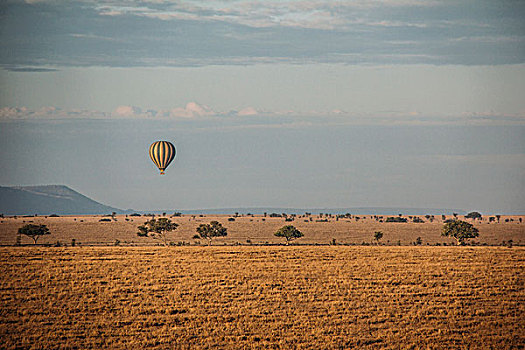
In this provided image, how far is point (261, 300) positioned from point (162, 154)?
1666 inches

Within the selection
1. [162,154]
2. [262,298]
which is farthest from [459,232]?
[262,298]

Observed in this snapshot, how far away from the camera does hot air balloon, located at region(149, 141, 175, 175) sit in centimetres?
8050

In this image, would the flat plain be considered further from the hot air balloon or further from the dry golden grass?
the hot air balloon

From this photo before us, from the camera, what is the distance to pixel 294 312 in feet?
121

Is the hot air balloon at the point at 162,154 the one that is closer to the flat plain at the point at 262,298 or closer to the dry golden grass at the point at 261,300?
the flat plain at the point at 262,298

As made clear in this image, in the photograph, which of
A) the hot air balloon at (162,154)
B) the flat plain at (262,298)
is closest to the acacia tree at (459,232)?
the flat plain at (262,298)

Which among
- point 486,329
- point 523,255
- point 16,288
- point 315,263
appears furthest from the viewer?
point 523,255

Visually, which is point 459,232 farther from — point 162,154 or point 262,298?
point 262,298

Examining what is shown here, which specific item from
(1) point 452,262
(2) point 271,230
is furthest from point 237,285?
(2) point 271,230

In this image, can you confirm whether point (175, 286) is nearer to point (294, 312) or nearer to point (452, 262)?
point (294, 312)

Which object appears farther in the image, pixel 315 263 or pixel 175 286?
pixel 315 263

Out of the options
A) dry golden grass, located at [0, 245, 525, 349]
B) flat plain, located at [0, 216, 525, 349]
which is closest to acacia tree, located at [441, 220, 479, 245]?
flat plain, located at [0, 216, 525, 349]

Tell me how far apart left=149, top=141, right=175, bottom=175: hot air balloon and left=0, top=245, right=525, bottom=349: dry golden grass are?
54.7 feet

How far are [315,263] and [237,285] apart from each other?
14.3 m
